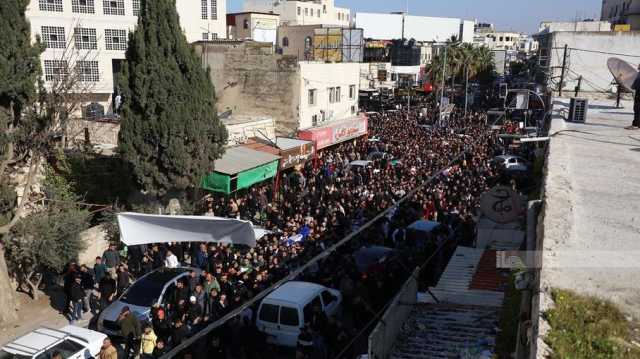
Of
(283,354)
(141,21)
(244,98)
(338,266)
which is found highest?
(141,21)

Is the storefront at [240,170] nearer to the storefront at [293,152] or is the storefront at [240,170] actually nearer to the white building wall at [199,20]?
the storefront at [293,152]

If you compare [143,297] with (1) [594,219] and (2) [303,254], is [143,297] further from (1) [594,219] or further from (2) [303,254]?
(1) [594,219]

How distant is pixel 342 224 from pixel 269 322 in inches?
217

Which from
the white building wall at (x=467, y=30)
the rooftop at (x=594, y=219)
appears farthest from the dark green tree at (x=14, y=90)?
the white building wall at (x=467, y=30)

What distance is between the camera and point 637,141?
12.4 meters

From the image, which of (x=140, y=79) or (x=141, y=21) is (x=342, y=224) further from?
(x=141, y=21)

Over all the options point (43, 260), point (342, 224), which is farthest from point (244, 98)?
point (43, 260)

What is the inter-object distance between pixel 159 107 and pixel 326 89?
16772 mm

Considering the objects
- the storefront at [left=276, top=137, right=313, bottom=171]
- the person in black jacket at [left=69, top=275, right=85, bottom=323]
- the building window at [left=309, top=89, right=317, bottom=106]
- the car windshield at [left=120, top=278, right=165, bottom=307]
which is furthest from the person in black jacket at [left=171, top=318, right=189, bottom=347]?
the building window at [left=309, top=89, right=317, bottom=106]

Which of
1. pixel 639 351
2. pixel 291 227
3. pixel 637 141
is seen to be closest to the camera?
pixel 639 351

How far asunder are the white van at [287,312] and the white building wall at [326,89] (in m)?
18.5

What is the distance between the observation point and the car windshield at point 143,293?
11.7 metres

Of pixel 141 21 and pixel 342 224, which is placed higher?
pixel 141 21

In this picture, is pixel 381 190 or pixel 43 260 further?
pixel 381 190
